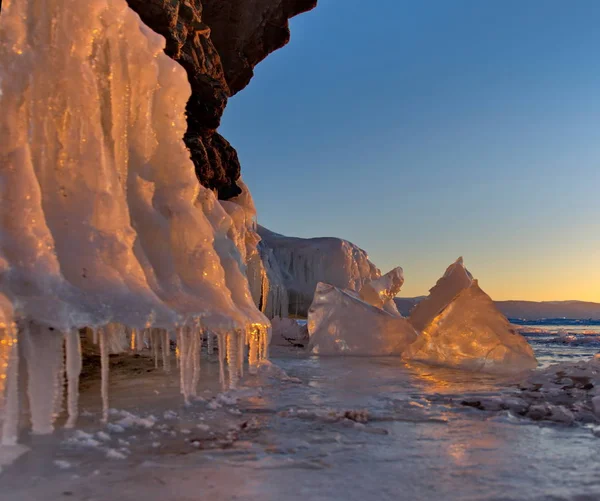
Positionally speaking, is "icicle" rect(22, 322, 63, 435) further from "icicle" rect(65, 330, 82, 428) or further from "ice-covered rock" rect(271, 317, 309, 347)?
"ice-covered rock" rect(271, 317, 309, 347)

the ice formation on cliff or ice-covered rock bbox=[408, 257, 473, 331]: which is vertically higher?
the ice formation on cliff

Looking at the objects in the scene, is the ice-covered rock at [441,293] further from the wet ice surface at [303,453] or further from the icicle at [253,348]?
the wet ice surface at [303,453]

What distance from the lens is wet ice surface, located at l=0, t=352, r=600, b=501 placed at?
87.4 inches

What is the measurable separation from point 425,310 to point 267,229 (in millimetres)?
22566

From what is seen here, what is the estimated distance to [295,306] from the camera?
87.4 ft

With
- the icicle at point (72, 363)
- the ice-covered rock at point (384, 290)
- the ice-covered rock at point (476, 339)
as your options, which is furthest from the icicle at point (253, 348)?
the ice-covered rock at point (384, 290)

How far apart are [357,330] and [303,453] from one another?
7204 mm

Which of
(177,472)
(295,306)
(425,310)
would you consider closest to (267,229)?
(295,306)

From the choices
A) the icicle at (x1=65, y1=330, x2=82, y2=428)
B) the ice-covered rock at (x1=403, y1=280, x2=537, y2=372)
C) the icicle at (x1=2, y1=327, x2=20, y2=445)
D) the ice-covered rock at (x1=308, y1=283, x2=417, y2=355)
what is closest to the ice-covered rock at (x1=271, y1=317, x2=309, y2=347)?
the ice-covered rock at (x1=308, y1=283, x2=417, y2=355)

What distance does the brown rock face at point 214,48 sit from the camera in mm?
7566

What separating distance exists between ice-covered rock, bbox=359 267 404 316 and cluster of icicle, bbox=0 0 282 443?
303 inches

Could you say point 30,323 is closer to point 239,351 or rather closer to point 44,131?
point 44,131

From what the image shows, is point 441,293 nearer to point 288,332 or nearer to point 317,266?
point 288,332

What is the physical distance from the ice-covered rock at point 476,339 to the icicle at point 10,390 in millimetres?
6247
